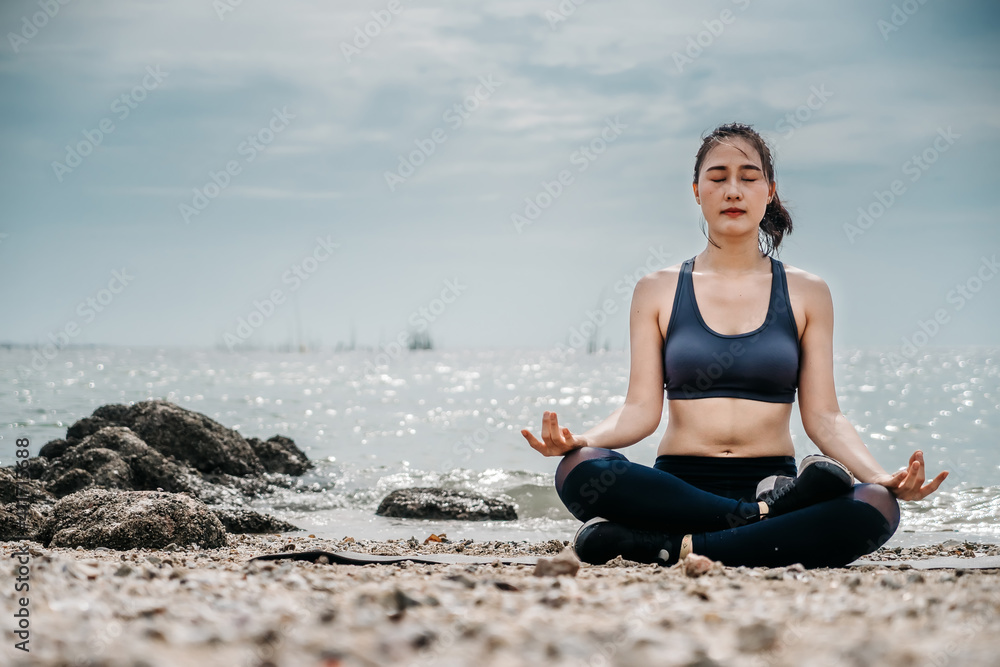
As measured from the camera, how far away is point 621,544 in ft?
12.9

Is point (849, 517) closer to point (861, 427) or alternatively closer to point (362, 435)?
point (362, 435)

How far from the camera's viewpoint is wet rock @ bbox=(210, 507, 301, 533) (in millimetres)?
7227

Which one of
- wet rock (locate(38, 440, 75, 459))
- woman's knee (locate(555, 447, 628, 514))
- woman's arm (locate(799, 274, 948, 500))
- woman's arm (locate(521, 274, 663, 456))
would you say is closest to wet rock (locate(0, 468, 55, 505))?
wet rock (locate(38, 440, 75, 459))

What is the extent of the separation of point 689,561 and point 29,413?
17.7 metres

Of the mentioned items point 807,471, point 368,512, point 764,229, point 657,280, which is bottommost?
point 368,512

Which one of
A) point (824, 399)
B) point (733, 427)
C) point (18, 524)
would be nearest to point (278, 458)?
point (18, 524)

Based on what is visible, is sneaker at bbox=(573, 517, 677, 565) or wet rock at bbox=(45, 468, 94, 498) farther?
wet rock at bbox=(45, 468, 94, 498)

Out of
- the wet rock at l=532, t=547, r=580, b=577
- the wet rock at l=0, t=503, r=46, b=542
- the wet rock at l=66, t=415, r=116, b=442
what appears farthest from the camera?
the wet rock at l=66, t=415, r=116, b=442

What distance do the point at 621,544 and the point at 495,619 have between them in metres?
1.86

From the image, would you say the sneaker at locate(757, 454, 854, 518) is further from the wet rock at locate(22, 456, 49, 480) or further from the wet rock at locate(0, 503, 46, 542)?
the wet rock at locate(22, 456, 49, 480)

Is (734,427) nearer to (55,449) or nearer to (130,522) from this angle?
(130,522)

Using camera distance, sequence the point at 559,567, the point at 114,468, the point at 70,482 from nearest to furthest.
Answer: the point at 559,567 → the point at 70,482 → the point at 114,468

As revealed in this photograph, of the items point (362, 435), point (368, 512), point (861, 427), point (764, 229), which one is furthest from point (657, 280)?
point (861, 427)

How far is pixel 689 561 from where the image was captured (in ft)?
10.9
